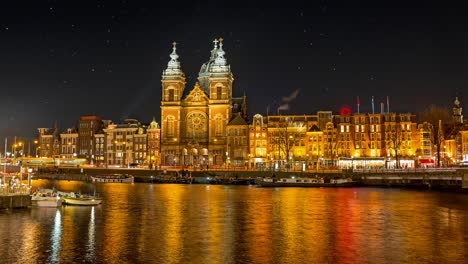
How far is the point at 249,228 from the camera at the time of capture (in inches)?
1687

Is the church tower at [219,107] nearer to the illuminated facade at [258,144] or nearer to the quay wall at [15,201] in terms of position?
the illuminated facade at [258,144]

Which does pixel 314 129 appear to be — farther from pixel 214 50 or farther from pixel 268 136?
pixel 214 50

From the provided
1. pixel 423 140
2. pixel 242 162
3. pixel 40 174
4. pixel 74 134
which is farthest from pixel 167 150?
pixel 423 140

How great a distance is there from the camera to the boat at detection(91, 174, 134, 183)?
11406 centimetres

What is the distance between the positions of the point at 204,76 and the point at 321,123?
146 ft

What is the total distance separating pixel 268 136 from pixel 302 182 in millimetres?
34816

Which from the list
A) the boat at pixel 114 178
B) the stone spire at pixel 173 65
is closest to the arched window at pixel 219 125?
the stone spire at pixel 173 65

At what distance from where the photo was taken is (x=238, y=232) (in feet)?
133

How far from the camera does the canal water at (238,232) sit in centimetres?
3206

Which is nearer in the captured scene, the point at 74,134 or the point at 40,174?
the point at 40,174

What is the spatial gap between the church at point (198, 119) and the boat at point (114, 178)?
927 inches

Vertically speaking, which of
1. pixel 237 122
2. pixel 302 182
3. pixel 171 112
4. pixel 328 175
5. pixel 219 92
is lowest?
pixel 302 182

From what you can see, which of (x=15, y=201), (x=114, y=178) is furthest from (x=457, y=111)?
(x=15, y=201)

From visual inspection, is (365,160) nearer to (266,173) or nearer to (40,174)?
(266,173)
